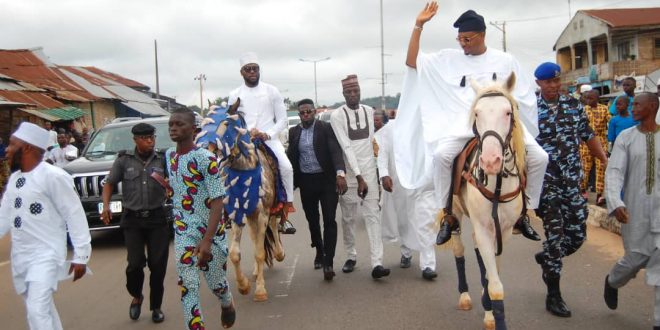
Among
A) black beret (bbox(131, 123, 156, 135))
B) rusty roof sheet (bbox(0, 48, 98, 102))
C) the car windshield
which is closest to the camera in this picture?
black beret (bbox(131, 123, 156, 135))

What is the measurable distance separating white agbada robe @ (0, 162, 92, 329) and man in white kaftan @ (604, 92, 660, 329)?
175 inches

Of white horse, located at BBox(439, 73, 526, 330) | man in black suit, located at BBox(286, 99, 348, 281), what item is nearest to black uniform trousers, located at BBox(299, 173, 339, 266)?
man in black suit, located at BBox(286, 99, 348, 281)

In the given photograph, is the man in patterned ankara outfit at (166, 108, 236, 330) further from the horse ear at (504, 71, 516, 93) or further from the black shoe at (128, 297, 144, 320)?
the horse ear at (504, 71, 516, 93)

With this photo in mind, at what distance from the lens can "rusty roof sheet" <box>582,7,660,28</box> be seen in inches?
1559

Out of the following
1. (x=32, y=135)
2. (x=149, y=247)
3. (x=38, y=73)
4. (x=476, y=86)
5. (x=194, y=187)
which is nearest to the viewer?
(x=32, y=135)

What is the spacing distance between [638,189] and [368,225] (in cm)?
326

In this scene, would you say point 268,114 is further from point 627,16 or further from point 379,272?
point 627,16

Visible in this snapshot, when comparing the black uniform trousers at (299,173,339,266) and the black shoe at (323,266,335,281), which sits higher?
the black uniform trousers at (299,173,339,266)

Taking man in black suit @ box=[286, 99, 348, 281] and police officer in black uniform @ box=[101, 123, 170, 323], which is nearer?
police officer in black uniform @ box=[101, 123, 170, 323]

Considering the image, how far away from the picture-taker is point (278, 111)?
25.8 ft

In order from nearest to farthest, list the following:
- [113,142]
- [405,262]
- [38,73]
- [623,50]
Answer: [405,262] → [113,142] → [38,73] → [623,50]

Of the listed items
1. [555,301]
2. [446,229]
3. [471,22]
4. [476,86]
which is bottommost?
[555,301]

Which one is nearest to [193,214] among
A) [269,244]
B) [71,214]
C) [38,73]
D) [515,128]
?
[71,214]

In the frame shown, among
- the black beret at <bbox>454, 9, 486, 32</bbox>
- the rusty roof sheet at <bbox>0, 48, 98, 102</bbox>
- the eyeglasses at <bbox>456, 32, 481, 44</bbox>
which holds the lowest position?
the eyeglasses at <bbox>456, 32, 481, 44</bbox>
